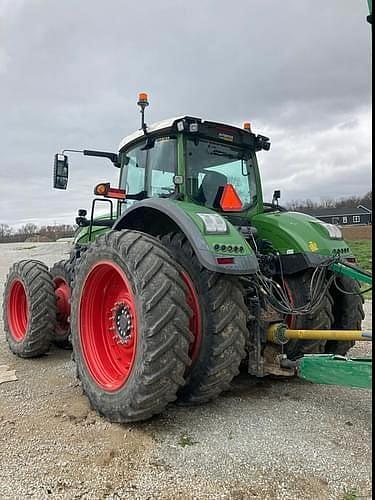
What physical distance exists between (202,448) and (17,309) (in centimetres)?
360

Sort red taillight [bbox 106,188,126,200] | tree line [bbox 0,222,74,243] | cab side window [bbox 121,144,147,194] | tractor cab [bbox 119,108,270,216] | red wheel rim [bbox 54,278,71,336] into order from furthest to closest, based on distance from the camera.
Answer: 1. tree line [bbox 0,222,74,243]
2. red wheel rim [bbox 54,278,71,336]
3. cab side window [bbox 121,144,147,194]
4. red taillight [bbox 106,188,126,200]
5. tractor cab [bbox 119,108,270,216]

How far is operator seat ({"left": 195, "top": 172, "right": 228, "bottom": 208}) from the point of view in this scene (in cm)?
374

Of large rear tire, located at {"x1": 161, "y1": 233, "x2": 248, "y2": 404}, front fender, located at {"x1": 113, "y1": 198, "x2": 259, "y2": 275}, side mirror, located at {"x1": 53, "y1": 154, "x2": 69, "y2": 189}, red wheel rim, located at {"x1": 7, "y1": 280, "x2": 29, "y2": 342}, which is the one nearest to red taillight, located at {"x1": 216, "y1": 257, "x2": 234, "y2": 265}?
front fender, located at {"x1": 113, "y1": 198, "x2": 259, "y2": 275}

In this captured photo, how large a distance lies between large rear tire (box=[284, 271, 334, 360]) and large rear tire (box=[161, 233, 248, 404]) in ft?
2.58

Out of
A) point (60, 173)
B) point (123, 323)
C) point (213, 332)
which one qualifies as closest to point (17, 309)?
point (60, 173)

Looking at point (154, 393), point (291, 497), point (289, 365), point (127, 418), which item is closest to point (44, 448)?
point (127, 418)

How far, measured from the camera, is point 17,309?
5.41 meters

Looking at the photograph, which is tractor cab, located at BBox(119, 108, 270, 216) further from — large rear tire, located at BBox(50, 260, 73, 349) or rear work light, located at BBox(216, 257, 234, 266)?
large rear tire, located at BBox(50, 260, 73, 349)

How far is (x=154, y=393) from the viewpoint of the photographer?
8.75 feet

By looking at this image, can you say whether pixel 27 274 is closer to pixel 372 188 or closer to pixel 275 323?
pixel 275 323

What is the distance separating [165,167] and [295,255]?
1358 millimetres

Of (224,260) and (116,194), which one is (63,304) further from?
(224,260)

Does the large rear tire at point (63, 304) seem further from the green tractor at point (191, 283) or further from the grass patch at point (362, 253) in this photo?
Answer: the grass patch at point (362, 253)

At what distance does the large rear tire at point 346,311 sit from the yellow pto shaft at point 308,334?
97 cm
